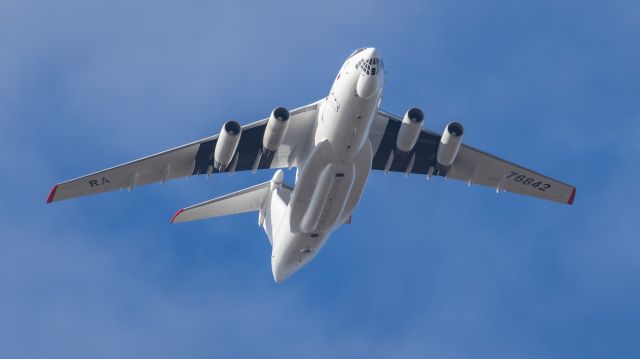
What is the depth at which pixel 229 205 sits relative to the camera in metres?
32.1

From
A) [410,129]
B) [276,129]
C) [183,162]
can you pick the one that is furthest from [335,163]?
[183,162]

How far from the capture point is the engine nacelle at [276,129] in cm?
2762

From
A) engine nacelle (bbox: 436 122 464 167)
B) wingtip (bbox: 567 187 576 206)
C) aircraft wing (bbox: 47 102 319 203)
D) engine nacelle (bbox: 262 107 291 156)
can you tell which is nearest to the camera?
engine nacelle (bbox: 262 107 291 156)

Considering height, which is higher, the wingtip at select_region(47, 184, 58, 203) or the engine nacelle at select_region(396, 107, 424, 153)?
the engine nacelle at select_region(396, 107, 424, 153)

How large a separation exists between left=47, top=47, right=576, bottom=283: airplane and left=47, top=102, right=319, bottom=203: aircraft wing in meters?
0.03

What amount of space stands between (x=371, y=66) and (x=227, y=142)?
14.9 ft

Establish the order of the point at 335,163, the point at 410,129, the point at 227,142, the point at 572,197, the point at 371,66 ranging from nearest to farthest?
the point at 371,66
the point at 335,163
the point at 227,142
the point at 410,129
the point at 572,197

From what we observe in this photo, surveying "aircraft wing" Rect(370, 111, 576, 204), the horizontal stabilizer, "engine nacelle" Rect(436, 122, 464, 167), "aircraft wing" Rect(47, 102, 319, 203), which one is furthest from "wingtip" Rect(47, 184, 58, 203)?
"engine nacelle" Rect(436, 122, 464, 167)

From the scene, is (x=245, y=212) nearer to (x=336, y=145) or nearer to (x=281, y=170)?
(x=281, y=170)

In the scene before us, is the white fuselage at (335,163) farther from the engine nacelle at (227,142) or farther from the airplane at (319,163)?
the engine nacelle at (227,142)

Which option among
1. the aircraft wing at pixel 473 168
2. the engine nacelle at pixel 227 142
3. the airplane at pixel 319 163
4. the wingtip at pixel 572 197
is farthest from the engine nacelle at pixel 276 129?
the wingtip at pixel 572 197

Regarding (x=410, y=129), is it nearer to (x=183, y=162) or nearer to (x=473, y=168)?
(x=473, y=168)

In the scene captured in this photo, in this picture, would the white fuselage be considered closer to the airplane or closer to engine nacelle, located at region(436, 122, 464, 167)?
the airplane

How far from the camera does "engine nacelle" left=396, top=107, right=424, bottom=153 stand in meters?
28.1
